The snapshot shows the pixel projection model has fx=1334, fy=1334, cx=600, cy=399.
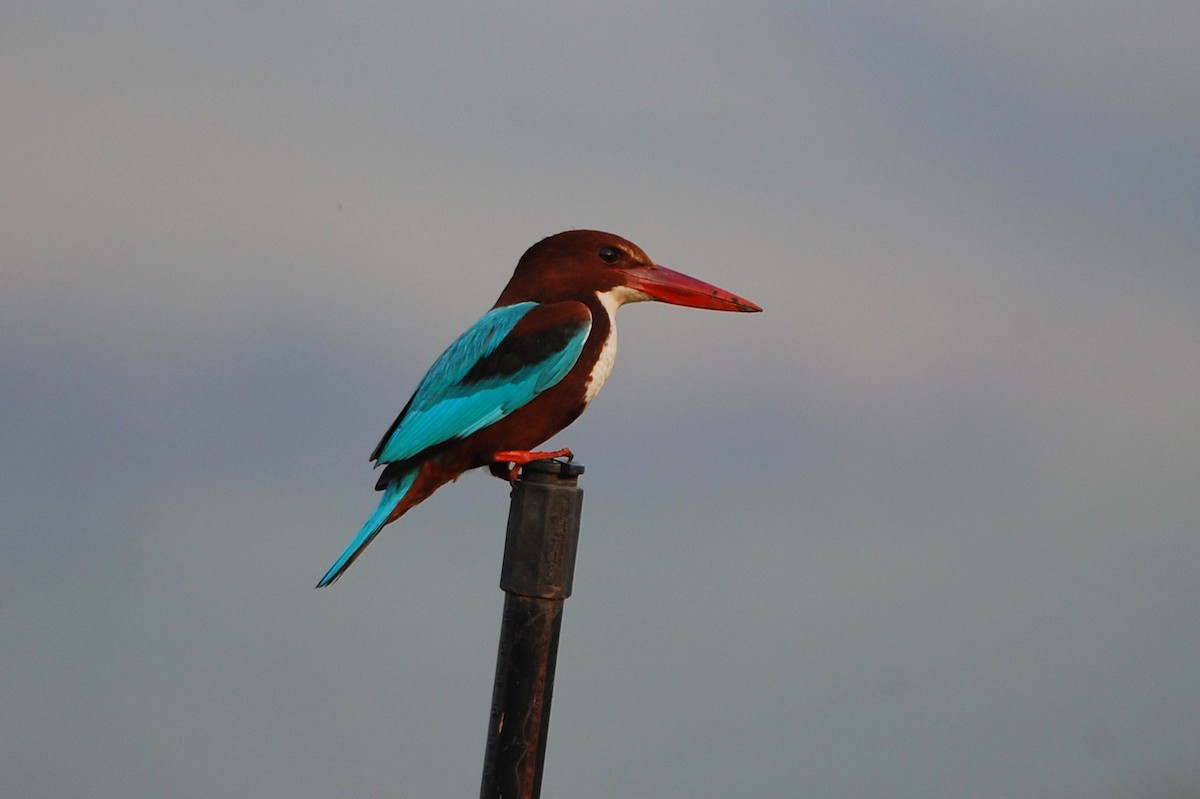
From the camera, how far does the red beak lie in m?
4.91

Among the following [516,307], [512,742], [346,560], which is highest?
[516,307]

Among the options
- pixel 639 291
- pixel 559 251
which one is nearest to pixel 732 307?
pixel 639 291

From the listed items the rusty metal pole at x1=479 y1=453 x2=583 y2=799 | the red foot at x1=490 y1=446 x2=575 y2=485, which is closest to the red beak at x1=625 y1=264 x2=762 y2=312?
the red foot at x1=490 y1=446 x2=575 y2=485

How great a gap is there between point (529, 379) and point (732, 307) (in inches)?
32.9

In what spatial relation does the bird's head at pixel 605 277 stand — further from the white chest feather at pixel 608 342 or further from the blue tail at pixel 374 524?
the blue tail at pixel 374 524

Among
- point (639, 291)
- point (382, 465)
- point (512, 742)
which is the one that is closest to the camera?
point (512, 742)

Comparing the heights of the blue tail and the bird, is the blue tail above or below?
below

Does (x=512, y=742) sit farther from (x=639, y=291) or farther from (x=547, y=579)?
(x=639, y=291)

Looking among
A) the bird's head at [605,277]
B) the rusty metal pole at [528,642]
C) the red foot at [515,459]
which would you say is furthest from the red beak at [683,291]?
the rusty metal pole at [528,642]

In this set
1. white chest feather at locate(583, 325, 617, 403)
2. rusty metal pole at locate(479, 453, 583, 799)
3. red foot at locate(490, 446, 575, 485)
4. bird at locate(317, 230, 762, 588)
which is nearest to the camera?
rusty metal pole at locate(479, 453, 583, 799)

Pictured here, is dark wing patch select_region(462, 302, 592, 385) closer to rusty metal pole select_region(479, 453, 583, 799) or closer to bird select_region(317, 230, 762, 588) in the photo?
bird select_region(317, 230, 762, 588)

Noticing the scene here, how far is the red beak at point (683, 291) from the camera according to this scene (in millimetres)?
4914

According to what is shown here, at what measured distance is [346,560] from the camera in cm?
434

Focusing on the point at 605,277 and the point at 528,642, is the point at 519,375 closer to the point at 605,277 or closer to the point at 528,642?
the point at 605,277
